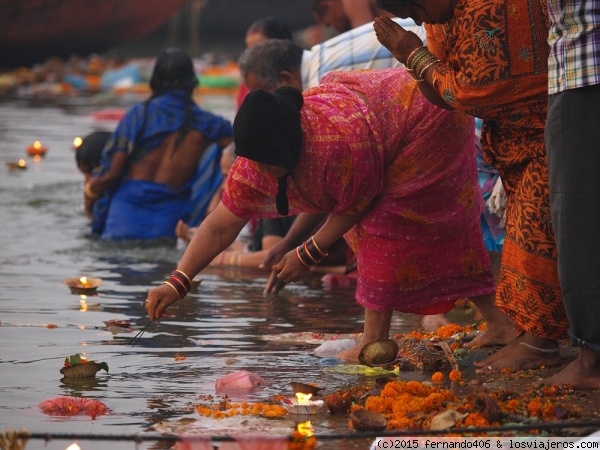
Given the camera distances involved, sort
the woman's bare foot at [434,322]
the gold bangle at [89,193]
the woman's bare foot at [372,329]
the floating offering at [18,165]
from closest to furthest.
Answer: the woman's bare foot at [372,329] → the woman's bare foot at [434,322] → the gold bangle at [89,193] → the floating offering at [18,165]

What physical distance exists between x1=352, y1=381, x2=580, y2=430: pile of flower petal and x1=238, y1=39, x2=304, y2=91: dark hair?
261 centimetres

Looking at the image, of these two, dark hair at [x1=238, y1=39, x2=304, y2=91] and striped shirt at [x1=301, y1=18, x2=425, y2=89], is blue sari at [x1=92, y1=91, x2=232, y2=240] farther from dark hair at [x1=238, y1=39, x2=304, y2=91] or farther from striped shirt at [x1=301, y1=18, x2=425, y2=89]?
dark hair at [x1=238, y1=39, x2=304, y2=91]

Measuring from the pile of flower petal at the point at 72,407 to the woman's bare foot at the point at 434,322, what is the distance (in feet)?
6.41

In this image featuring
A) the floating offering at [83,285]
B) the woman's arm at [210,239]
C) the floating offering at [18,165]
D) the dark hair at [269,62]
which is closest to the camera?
the woman's arm at [210,239]

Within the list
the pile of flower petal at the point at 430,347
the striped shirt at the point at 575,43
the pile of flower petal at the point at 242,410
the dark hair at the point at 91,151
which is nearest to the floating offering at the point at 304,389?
the pile of flower petal at the point at 242,410

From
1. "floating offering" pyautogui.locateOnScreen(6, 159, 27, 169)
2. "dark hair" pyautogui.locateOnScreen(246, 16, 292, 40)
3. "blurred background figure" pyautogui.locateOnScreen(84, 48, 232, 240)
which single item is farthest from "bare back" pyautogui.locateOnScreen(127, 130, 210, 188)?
"floating offering" pyautogui.locateOnScreen(6, 159, 27, 169)

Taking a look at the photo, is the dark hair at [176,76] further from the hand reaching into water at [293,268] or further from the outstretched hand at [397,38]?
the outstretched hand at [397,38]

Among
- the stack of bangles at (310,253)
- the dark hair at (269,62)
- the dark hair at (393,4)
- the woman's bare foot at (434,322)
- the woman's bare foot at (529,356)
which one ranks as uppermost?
the dark hair at (269,62)

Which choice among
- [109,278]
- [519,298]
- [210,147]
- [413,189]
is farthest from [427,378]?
[210,147]

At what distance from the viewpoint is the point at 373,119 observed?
14.8 feet

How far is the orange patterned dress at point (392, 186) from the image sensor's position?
446 centimetres

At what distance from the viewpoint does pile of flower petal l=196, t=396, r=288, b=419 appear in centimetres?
392

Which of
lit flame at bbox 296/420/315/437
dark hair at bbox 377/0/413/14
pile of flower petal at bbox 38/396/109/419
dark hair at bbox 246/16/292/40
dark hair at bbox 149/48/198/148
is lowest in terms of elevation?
lit flame at bbox 296/420/315/437

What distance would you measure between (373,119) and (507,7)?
0.75 m
